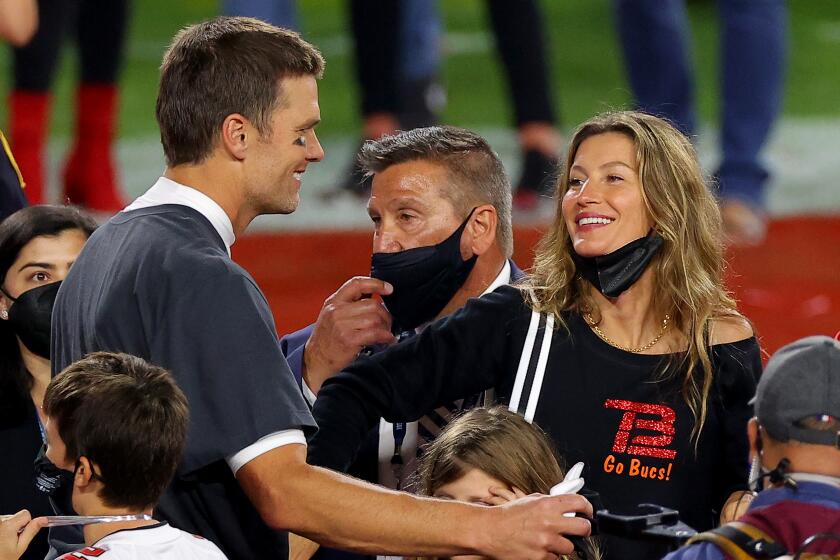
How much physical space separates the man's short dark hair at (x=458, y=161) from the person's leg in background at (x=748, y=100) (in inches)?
153

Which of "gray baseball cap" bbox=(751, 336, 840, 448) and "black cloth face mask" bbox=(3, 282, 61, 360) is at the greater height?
"gray baseball cap" bbox=(751, 336, 840, 448)

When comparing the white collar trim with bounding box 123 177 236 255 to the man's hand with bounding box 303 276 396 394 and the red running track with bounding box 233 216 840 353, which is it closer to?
the man's hand with bounding box 303 276 396 394

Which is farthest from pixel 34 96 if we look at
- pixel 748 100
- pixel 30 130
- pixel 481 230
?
pixel 481 230

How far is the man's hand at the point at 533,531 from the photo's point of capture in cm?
251

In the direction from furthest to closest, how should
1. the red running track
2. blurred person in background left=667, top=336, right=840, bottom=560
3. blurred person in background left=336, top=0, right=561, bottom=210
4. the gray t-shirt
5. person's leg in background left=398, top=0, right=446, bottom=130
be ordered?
person's leg in background left=398, top=0, right=446, bottom=130, blurred person in background left=336, top=0, right=561, bottom=210, the red running track, the gray t-shirt, blurred person in background left=667, top=336, right=840, bottom=560

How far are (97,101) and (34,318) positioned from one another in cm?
478

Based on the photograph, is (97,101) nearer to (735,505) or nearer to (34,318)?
(34,318)

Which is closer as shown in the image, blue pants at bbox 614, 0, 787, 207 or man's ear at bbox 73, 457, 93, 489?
man's ear at bbox 73, 457, 93, 489

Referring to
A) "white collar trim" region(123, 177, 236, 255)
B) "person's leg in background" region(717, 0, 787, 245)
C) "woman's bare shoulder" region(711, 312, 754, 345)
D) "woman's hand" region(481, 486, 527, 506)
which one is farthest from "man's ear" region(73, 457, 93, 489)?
"person's leg in background" region(717, 0, 787, 245)

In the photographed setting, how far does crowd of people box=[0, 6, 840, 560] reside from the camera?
2.46 m

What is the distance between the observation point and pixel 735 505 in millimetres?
2836

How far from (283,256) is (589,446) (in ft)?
15.2

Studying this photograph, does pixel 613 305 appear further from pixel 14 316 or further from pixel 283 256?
pixel 283 256

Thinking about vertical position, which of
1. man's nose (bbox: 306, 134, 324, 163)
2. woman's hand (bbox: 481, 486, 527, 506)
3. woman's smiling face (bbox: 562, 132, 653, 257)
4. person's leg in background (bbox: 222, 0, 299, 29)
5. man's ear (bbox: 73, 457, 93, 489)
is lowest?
woman's hand (bbox: 481, 486, 527, 506)
